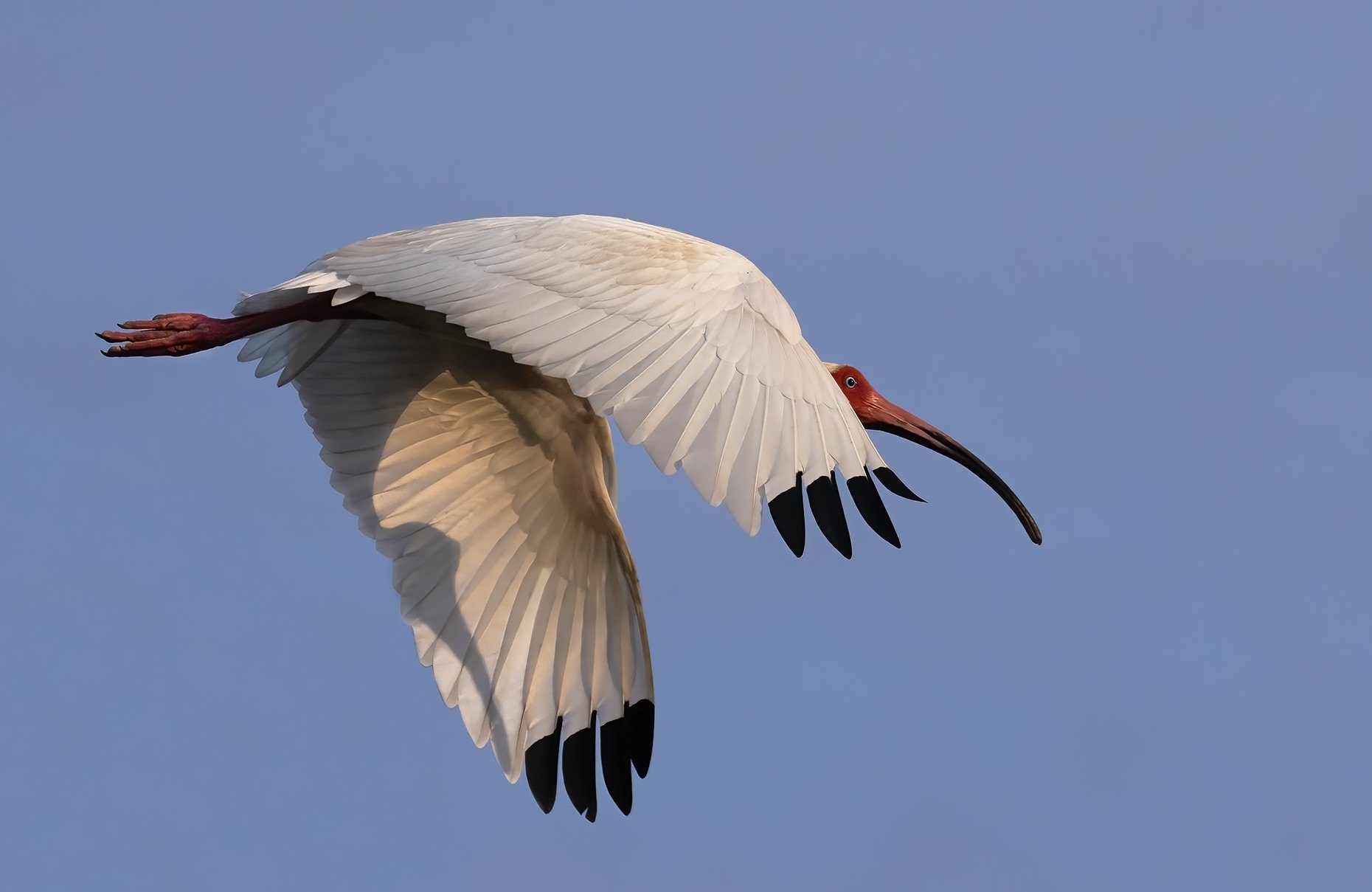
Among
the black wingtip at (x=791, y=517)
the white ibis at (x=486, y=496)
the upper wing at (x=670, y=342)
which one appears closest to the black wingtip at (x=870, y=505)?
the upper wing at (x=670, y=342)

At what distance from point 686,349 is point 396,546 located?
12.9 feet

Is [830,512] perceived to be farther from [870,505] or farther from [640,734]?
[640,734]

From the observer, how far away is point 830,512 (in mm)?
7746

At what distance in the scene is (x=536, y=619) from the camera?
11711 millimetres

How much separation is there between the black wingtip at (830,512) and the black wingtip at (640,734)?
402 cm

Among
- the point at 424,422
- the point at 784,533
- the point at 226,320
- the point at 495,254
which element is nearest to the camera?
the point at 784,533

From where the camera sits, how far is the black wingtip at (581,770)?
1148cm

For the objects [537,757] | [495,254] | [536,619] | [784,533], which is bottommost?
[537,757]

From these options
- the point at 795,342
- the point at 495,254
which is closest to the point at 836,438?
the point at 795,342

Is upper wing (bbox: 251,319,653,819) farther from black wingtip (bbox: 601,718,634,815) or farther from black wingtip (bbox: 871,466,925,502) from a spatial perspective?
black wingtip (bbox: 871,466,925,502)

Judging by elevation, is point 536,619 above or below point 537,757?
above

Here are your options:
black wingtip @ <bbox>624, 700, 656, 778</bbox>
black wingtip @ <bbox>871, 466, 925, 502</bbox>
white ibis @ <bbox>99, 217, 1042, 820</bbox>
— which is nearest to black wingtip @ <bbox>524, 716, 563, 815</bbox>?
white ibis @ <bbox>99, 217, 1042, 820</bbox>

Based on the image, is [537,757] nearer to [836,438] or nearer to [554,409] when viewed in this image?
[554,409]

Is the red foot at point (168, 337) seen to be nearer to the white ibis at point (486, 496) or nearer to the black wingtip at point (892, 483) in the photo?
the white ibis at point (486, 496)
